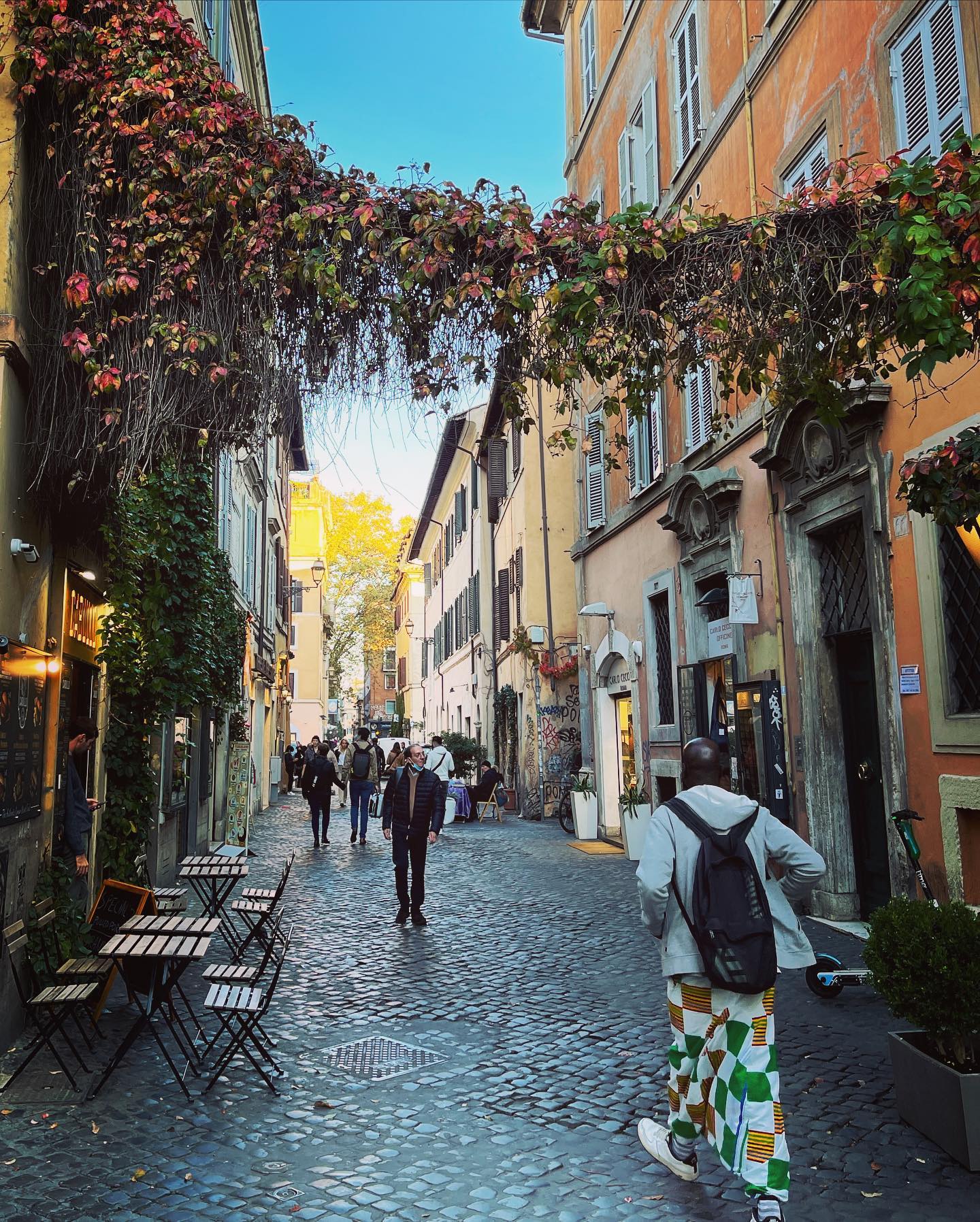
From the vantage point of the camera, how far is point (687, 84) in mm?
14047

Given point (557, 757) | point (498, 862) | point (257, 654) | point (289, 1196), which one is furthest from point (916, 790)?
point (257, 654)

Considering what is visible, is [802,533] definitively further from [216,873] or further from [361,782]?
[361,782]

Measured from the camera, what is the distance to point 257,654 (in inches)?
987

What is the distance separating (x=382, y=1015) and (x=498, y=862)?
28.0 feet

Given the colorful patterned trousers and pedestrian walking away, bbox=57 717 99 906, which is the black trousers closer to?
pedestrian walking away, bbox=57 717 99 906

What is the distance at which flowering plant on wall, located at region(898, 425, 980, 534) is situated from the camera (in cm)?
489

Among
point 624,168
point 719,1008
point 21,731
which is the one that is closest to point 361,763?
point 624,168

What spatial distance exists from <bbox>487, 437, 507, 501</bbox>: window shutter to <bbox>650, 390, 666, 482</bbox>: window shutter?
42.2 ft

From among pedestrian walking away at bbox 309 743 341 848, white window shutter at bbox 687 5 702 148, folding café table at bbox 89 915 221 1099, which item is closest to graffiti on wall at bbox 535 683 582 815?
pedestrian walking away at bbox 309 743 341 848

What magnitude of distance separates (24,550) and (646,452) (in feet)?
36.3

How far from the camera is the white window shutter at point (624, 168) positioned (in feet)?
54.2

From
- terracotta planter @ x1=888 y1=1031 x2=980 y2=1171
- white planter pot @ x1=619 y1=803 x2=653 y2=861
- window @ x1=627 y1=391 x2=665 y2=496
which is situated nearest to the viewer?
terracotta planter @ x1=888 y1=1031 x2=980 y2=1171

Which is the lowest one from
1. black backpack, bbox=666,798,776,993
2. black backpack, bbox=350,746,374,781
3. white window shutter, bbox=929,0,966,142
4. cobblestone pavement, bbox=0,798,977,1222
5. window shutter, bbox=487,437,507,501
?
cobblestone pavement, bbox=0,798,977,1222

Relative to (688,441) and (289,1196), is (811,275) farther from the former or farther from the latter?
(688,441)
